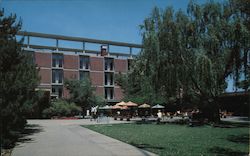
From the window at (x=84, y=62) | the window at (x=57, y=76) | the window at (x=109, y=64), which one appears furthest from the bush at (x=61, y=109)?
the window at (x=109, y=64)

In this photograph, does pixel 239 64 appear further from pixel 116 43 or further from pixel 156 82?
pixel 116 43

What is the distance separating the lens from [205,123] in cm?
3197

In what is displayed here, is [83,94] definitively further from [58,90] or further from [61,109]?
[58,90]

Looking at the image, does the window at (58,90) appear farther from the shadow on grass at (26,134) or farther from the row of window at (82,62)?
the shadow on grass at (26,134)

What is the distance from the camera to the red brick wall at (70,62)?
7302cm

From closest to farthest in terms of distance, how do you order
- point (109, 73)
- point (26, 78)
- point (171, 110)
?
point (26, 78) → point (171, 110) → point (109, 73)

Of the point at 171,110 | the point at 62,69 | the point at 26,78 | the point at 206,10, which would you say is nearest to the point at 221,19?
the point at 206,10

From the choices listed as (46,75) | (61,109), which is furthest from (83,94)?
(46,75)

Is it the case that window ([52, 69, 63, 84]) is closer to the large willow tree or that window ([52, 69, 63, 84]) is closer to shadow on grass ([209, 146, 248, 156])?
the large willow tree

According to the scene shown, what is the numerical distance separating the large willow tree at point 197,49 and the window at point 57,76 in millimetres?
42543

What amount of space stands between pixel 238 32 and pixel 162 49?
20.9ft

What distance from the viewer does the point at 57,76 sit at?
72.4 metres

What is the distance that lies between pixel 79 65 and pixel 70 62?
2.04 metres

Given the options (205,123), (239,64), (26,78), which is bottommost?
(205,123)
